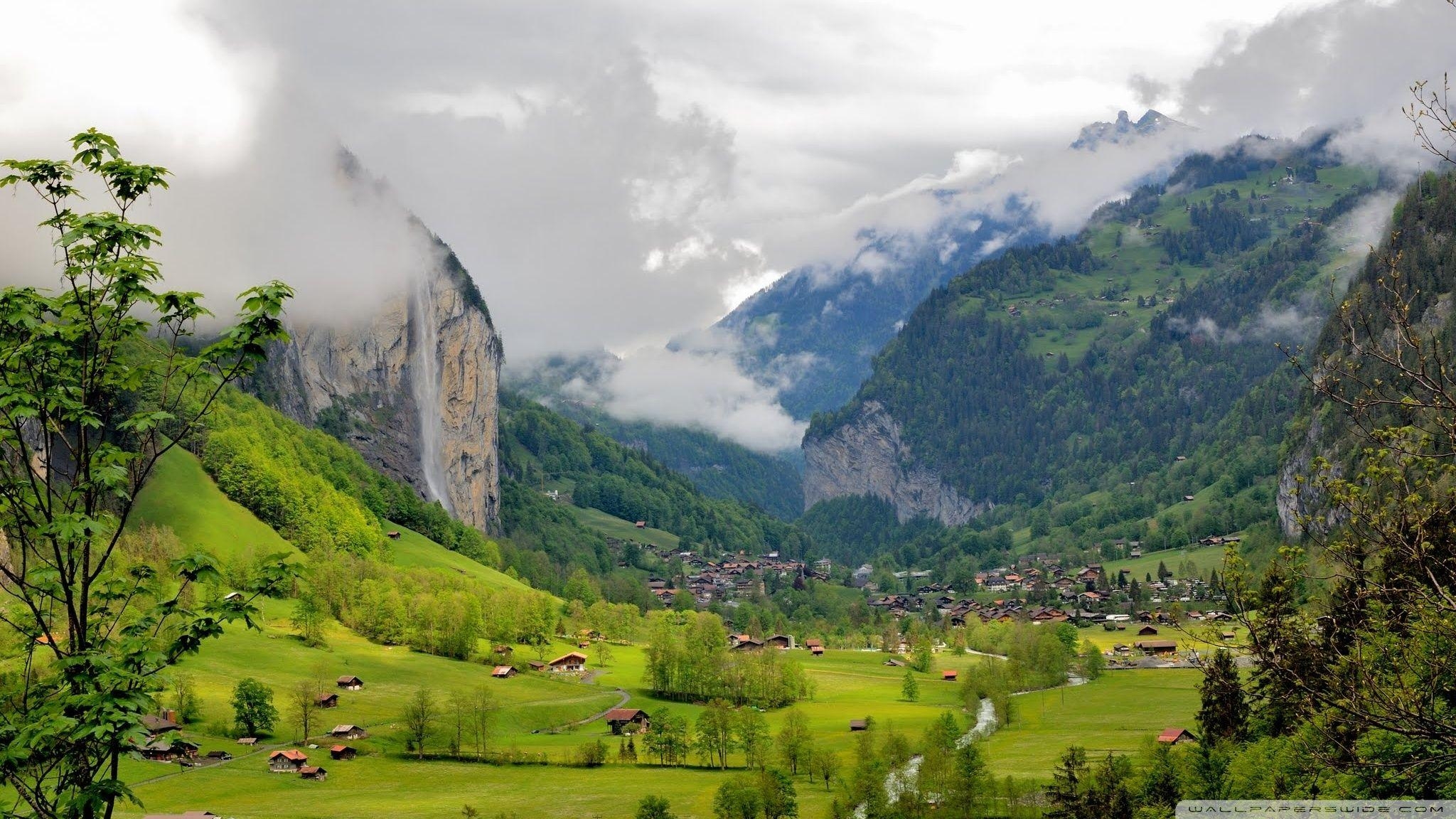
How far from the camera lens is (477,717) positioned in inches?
4483

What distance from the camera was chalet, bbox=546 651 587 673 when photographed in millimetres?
155250

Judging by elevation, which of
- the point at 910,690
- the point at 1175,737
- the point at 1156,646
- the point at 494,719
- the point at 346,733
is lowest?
the point at 1175,737

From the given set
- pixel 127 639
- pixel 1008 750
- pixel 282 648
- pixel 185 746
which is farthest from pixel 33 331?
pixel 282 648

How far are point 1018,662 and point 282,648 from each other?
3430 inches

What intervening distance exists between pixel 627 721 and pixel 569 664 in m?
34.3

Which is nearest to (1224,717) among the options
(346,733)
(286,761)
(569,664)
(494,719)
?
(286,761)

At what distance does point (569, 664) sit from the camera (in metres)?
157

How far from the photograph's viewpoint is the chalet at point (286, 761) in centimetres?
9912

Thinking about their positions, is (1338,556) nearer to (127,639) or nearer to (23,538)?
(127,639)

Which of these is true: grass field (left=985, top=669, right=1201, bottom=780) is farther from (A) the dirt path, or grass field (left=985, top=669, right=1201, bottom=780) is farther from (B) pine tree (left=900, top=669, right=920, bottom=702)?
(A) the dirt path

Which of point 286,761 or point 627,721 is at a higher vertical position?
point 286,761

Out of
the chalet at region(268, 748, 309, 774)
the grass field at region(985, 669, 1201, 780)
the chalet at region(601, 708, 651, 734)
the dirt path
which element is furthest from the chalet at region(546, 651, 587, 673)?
the chalet at region(268, 748, 309, 774)

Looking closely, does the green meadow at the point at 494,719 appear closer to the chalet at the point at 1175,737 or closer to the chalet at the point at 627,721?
the chalet at the point at 1175,737

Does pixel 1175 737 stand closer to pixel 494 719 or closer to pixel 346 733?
pixel 494 719
